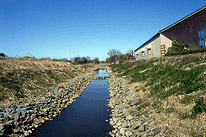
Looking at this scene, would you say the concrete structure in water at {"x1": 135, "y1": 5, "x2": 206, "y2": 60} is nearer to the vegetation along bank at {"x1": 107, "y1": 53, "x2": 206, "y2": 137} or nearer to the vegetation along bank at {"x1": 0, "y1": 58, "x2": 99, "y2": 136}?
the vegetation along bank at {"x1": 107, "y1": 53, "x2": 206, "y2": 137}

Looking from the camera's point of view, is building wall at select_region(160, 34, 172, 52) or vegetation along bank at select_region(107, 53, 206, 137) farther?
building wall at select_region(160, 34, 172, 52)

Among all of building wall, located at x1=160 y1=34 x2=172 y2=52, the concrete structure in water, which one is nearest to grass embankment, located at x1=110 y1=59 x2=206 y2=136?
building wall, located at x1=160 y1=34 x2=172 y2=52

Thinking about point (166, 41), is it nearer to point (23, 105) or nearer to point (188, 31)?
point (188, 31)

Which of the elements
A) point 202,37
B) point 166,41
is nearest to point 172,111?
point 166,41

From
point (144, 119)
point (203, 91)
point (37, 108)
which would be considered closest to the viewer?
point (203, 91)

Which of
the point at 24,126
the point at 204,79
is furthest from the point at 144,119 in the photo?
the point at 24,126

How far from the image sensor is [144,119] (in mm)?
6609

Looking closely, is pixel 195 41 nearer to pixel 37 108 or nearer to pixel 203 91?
pixel 203 91

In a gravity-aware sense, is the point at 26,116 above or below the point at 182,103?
below

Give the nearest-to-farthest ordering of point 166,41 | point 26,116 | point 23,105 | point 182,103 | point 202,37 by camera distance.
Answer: point 182,103 → point 26,116 → point 23,105 → point 202,37 → point 166,41

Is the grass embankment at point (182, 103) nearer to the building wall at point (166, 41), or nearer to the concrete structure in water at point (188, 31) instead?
the building wall at point (166, 41)

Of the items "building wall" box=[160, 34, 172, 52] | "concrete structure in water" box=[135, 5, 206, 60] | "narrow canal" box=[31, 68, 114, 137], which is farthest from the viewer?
"building wall" box=[160, 34, 172, 52]

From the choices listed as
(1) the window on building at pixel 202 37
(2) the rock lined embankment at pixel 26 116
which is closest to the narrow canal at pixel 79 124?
(2) the rock lined embankment at pixel 26 116

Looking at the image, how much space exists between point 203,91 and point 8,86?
15588mm
